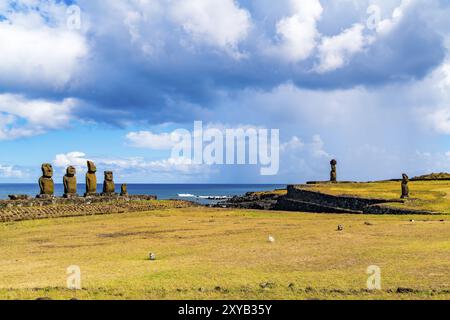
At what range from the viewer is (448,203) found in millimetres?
38656

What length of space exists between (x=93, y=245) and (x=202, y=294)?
11.3 metres

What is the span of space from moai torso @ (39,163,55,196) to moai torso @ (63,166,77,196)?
1734 mm

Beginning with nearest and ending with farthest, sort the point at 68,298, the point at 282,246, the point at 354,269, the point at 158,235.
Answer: the point at 68,298, the point at 354,269, the point at 282,246, the point at 158,235

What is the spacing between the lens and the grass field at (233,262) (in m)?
11.7

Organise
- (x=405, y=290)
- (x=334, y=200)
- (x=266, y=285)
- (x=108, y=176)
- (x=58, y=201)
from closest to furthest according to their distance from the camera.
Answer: (x=405, y=290) → (x=266, y=285) → (x=58, y=201) → (x=334, y=200) → (x=108, y=176)

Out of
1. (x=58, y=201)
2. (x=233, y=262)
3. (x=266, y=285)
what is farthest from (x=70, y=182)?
(x=266, y=285)

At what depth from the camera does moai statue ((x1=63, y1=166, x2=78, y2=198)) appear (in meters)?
45.1

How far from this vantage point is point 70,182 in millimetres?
45438

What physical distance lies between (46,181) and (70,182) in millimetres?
2631

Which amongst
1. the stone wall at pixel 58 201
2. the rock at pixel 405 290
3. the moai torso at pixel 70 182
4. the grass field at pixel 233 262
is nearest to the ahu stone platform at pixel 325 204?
the grass field at pixel 233 262

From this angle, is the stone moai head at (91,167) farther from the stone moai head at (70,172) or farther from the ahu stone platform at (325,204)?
the ahu stone platform at (325,204)

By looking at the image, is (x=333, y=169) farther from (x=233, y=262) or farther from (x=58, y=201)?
(x=233, y=262)
